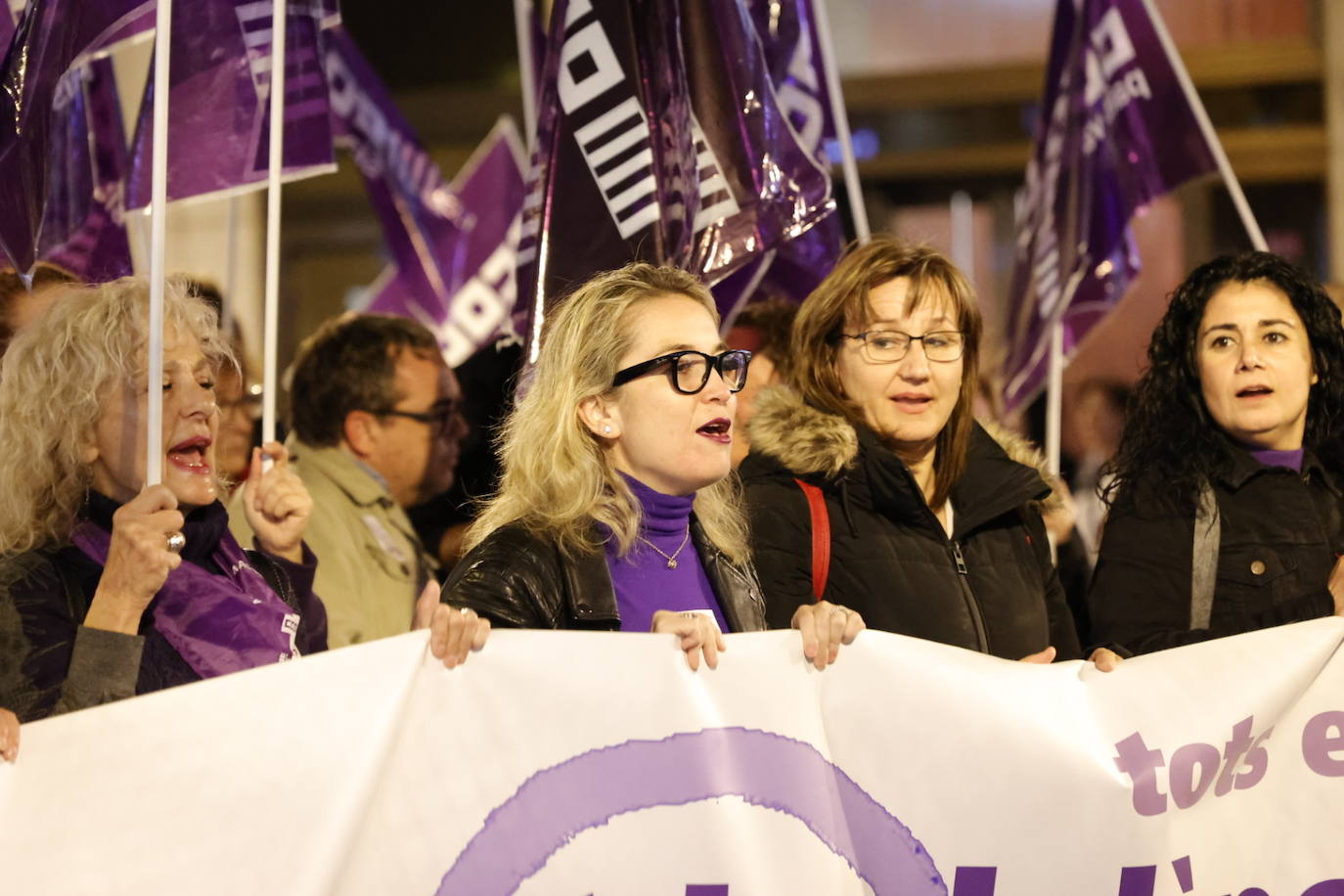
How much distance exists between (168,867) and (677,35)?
93.2 inches

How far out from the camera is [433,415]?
4.68 m

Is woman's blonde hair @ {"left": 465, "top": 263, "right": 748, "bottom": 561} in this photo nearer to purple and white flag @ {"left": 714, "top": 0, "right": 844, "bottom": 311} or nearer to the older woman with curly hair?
the older woman with curly hair

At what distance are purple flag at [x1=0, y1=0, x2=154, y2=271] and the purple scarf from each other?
0.69 meters

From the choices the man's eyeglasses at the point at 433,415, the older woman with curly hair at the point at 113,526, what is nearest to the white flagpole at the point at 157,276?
the older woman with curly hair at the point at 113,526

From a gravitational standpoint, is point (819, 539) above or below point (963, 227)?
below

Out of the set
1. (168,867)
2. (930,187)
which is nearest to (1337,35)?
(930,187)

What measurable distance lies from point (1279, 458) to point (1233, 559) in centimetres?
30

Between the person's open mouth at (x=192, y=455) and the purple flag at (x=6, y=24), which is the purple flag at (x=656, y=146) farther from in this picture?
the purple flag at (x=6, y=24)

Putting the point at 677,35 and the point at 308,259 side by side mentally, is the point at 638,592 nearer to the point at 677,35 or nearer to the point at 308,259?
the point at 677,35

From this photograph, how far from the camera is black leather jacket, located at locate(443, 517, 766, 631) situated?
255cm

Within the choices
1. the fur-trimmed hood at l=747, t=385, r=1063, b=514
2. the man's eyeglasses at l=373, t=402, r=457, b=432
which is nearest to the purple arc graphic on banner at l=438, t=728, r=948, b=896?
the fur-trimmed hood at l=747, t=385, r=1063, b=514

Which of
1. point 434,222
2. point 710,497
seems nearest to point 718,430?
point 710,497

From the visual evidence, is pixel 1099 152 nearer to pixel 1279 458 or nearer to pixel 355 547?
pixel 1279 458

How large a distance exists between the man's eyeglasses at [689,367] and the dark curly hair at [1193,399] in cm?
114
